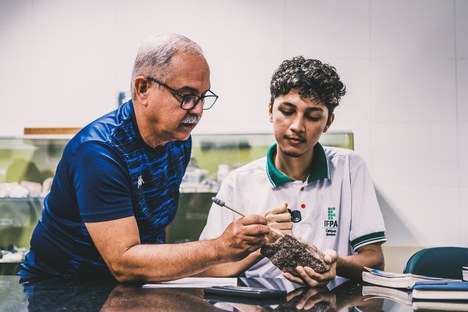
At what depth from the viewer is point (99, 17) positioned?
3.59m

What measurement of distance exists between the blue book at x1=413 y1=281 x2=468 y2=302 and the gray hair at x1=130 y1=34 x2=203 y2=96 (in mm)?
965

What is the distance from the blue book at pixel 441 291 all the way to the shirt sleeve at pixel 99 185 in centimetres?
83

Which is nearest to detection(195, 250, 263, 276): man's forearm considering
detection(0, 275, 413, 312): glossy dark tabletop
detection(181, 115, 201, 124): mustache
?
detection(0, 275, 413, 312): glossy dark tabletop

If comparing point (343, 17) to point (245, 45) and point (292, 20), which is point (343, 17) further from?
point (245, 45)

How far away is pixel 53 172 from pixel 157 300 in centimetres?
230

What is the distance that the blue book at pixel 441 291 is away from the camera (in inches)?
44.1

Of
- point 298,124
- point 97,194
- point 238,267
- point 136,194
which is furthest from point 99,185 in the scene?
point 298,124

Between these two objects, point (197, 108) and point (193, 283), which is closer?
point (193, 283)

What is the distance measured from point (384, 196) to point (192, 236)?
138cm

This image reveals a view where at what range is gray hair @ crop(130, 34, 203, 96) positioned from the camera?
1519mm

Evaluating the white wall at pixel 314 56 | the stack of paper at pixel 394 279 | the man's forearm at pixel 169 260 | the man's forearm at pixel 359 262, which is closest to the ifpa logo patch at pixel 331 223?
the man's forearm at pixel 359 262

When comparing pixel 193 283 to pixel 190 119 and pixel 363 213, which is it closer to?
pixel 190 119

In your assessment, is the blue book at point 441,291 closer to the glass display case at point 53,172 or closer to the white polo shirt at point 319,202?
the white polo shirt at point 319,202

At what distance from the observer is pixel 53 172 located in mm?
3221
